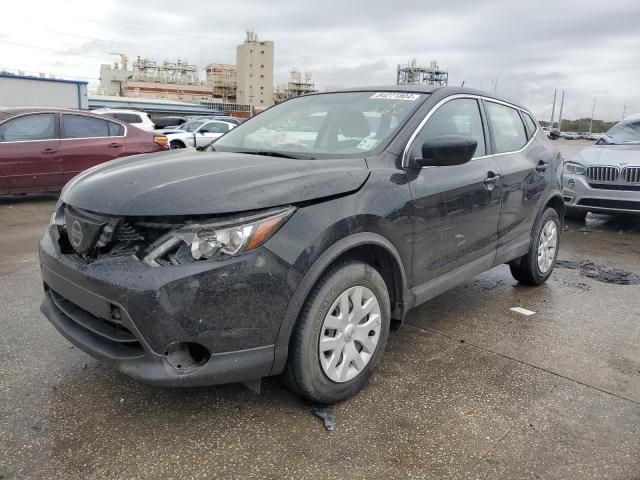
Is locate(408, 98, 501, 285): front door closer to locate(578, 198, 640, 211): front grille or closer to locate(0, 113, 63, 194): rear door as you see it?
locate(578, 198, 640, 211): front grille

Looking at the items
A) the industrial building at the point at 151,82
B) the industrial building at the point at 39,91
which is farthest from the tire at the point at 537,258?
the industrial building at the point at 151,82

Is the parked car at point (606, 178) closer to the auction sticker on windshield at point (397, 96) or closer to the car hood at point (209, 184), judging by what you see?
the auction sticker on windshield at point (397, 96)

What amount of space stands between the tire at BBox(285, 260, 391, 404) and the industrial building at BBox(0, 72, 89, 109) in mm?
28667

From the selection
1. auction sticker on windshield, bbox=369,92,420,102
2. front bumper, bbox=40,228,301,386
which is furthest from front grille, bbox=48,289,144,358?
auction sticker on windshield, bbox=369,92,420,102

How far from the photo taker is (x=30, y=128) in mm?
7773

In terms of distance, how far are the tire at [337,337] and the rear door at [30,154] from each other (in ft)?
22.7

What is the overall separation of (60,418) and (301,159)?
5.82 ft

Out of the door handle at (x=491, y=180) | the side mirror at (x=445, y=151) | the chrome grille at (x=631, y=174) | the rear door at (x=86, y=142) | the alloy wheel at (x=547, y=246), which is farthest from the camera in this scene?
the rear door at (x=86, y=142)

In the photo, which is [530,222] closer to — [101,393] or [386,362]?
[386,362]

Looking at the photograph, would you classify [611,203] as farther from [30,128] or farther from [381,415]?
[30,128]

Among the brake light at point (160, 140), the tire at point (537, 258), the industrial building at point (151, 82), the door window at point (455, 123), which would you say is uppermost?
the industrial building at point (151, 82)

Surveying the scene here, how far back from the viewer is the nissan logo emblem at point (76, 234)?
92.8 inches

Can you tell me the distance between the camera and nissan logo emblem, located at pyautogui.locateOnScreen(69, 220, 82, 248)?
2357mm

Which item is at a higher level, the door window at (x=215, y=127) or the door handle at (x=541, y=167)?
the door window at (x=215, y=127)
